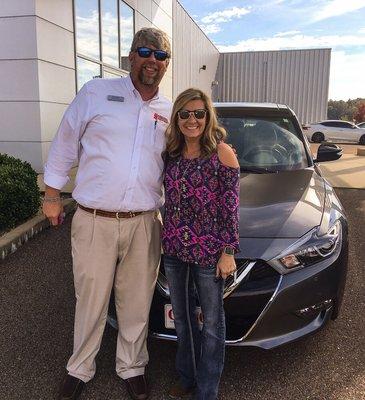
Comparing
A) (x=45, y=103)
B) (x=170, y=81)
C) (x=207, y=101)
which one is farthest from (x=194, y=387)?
(x=170, y=81)

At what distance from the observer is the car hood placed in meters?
2.67

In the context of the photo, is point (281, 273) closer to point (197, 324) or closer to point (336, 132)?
point (197, 324)

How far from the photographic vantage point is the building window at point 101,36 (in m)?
9.73

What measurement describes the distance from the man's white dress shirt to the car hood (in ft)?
2.28

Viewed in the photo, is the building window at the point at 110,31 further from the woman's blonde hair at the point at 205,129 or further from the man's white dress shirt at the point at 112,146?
the woman's blonde hair at the point at 205,129

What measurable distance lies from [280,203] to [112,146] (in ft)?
4.13

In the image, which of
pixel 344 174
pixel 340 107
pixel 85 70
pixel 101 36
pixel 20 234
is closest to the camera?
pixel 20 234

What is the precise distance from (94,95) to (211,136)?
0.65 metres

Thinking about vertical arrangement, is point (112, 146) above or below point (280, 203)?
above

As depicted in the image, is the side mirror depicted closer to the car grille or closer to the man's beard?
the car grille

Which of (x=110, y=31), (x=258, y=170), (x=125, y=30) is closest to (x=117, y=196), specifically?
(x=258, y=170)

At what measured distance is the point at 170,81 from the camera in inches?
659

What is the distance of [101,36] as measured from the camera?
10.6 m

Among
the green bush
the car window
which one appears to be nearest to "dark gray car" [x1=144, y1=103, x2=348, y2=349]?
the green bush
